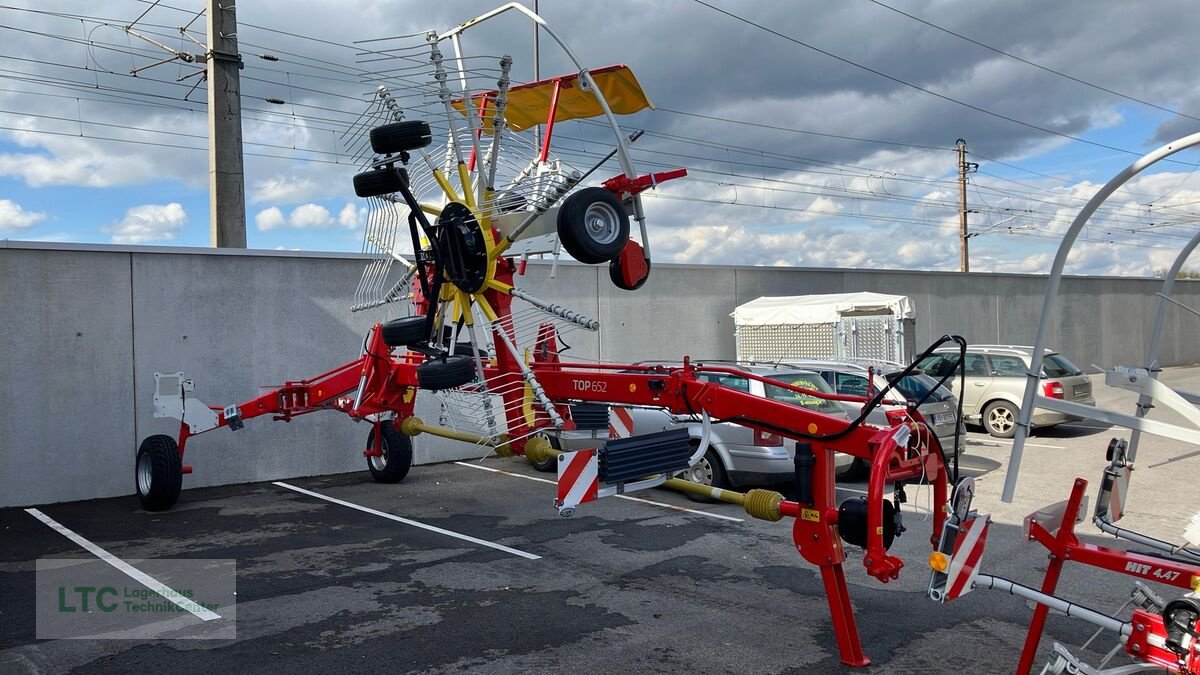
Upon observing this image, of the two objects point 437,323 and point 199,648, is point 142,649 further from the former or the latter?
point 437,323

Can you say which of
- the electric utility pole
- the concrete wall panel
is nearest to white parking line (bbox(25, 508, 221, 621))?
the concrete wall panel

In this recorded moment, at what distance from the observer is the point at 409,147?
6.30 metres

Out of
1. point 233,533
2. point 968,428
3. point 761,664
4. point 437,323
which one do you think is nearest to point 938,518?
point 761,664

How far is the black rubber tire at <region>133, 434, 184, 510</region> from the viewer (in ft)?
32.7

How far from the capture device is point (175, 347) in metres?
11.8

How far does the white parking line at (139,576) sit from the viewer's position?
21.0 feet

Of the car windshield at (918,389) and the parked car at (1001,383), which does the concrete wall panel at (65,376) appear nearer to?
the car windshield at (918,389)

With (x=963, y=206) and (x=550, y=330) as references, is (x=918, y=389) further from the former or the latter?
(x=963, y=206)

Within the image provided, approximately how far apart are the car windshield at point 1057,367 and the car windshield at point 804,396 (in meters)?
5.56

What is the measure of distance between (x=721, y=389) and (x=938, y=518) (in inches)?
60.3

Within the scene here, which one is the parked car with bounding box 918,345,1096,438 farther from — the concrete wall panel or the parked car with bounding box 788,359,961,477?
the concrete wall panel

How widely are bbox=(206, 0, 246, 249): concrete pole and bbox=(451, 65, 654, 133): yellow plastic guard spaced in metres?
6.89

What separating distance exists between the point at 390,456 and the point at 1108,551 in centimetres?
894

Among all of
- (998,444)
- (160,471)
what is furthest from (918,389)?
(160,471)
